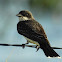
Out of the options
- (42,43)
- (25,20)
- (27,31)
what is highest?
(25,20)


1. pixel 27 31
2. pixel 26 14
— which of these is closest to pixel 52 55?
pixel 27 31

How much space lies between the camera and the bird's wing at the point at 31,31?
539 centimetres

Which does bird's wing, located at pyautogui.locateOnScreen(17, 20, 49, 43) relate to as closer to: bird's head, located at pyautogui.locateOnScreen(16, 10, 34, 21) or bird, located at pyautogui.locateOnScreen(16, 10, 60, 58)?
bird, located at pyautogui.locateOnScreen(16, 10, 60, 58)

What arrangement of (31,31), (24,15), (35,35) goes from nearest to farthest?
(35,35)
(31,31)
(24,15)

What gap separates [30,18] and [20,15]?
91 cm

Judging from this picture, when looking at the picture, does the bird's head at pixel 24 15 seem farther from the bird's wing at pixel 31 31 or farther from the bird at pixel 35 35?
the bird's wing at pixel 31 31

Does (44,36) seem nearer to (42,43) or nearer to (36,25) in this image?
(42,43)

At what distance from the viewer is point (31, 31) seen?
18.6 ft

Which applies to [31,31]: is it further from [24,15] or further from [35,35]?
[24,15]

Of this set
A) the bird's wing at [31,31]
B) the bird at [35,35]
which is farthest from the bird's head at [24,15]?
the bird's wing at [31,31]

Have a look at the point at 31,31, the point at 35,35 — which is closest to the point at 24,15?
the point at 31,31

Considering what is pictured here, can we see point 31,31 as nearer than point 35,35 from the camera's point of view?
No

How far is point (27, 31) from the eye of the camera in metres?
5.97

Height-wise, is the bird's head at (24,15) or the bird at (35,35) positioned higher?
the bird's head at (24,15)
